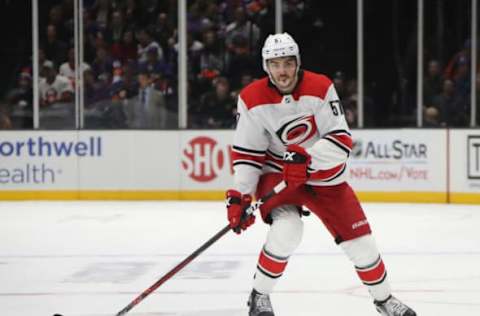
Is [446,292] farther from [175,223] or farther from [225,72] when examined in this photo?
[225,72]

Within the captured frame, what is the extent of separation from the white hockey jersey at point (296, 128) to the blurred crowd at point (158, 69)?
6.48m

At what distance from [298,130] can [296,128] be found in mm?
15

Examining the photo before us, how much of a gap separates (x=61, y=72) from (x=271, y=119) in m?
7.12

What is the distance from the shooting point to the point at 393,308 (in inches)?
151

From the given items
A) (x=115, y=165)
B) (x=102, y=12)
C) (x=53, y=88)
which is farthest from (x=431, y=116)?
(x=53, y=88)

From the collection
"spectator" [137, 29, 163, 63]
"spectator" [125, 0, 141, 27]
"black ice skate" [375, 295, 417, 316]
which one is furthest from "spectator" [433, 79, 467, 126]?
"black ice skate" [375, 295, 417, 316]

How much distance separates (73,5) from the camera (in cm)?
1066

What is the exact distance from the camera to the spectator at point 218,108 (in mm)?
10500

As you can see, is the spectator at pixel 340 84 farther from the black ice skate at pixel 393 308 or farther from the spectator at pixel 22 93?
the black ice skate at pixel 393 308

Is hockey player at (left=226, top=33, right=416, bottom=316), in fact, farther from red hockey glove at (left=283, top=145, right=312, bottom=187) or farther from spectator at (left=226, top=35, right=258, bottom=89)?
spectator at (left=226, top=35, right=258, bottom=89)

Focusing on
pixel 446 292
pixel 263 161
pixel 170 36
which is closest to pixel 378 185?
pixel 170 36

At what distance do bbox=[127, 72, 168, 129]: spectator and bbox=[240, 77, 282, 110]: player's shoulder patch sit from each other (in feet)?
21.4

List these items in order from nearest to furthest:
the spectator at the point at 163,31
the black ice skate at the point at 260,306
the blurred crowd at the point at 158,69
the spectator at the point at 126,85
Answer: the black ice skate at the point at 260,306 < the blurred crowd at the point at 158,69 < the spectator at the point at 126,85 < the spectator at the point at 163,31

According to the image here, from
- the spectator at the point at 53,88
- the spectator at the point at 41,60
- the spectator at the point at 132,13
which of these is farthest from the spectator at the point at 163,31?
the spectator at the point at 41,60
